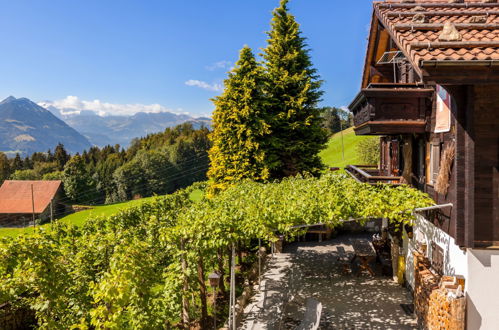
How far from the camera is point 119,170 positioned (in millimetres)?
69250

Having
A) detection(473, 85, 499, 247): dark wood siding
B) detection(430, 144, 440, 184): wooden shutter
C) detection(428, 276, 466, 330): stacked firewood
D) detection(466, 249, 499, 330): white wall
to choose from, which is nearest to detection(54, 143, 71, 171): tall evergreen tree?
Result: detection(430, 144, 440, 184): wooden shutter

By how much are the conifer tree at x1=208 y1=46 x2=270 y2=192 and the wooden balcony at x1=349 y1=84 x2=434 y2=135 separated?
9262mm

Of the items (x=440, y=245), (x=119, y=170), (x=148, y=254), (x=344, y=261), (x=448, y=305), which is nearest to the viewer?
(x=148, y=254)

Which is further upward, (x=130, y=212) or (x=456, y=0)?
(x=456, y=0)

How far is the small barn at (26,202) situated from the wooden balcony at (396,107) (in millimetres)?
52778

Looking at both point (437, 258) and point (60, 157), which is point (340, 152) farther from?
point (60, 157)

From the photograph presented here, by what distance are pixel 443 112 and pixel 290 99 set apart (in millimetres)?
11914

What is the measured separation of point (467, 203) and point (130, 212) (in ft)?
38.0

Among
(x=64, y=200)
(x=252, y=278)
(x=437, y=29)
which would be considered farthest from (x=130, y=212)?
(x=64, y=200)

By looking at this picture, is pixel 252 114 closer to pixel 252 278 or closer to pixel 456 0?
pixel 252 278

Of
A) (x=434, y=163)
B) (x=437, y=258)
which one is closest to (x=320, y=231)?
(x=437, y=258)

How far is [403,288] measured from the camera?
40.9 ft

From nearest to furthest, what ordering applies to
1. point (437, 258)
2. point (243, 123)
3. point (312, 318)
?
point (312, 318)
point (437, 258)
point (243, 123)

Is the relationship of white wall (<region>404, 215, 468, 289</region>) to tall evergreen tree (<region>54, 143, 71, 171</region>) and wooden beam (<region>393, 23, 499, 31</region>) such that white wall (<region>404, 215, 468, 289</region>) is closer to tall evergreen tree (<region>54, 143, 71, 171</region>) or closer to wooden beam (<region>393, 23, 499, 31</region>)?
wooden beam (<region>393, 23, 499, 31</region>)
